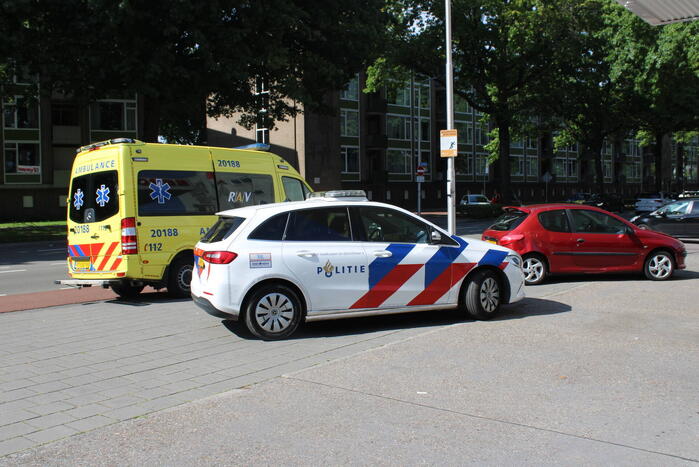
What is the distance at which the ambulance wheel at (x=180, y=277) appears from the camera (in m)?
10.5

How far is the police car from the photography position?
7.31 metres

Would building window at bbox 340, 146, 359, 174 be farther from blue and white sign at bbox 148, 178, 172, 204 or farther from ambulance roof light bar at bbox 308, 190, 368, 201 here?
ambulance roof light bar at bbox 308, 190, 368, 201

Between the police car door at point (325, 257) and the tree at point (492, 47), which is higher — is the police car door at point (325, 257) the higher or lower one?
the lower one

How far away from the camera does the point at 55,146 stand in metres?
42.0

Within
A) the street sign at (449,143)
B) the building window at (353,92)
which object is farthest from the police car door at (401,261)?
the building window at (353,92)

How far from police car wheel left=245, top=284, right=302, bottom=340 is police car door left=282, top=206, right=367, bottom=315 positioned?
0.20 metres

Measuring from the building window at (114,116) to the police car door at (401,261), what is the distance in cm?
3924

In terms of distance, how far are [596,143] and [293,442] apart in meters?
46.4

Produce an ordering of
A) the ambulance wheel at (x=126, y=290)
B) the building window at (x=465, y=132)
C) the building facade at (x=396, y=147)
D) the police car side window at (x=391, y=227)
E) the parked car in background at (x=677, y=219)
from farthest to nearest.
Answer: the building window at (x=465, y=132) → the building facade at (x=396, y=147) → the parked car in background at (x=677, y=219) → the ambulance wheel at (x=126, y=290) → the police car side window at (x=391, y=227)

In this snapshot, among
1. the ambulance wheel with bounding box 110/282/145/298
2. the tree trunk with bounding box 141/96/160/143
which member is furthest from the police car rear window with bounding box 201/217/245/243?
the tree trunk with bounding box 141/96/160/143

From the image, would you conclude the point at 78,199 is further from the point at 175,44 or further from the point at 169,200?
the point at 175,44

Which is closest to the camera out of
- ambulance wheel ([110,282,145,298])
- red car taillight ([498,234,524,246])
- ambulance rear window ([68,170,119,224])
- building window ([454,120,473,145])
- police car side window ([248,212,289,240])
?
police car side window ([248,212,289,240])

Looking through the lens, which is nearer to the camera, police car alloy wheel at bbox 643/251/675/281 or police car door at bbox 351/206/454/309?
police car door at bbox 351/206/454/309

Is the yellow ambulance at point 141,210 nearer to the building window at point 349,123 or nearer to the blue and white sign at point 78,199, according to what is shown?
the blue and white sign at point 78,199
